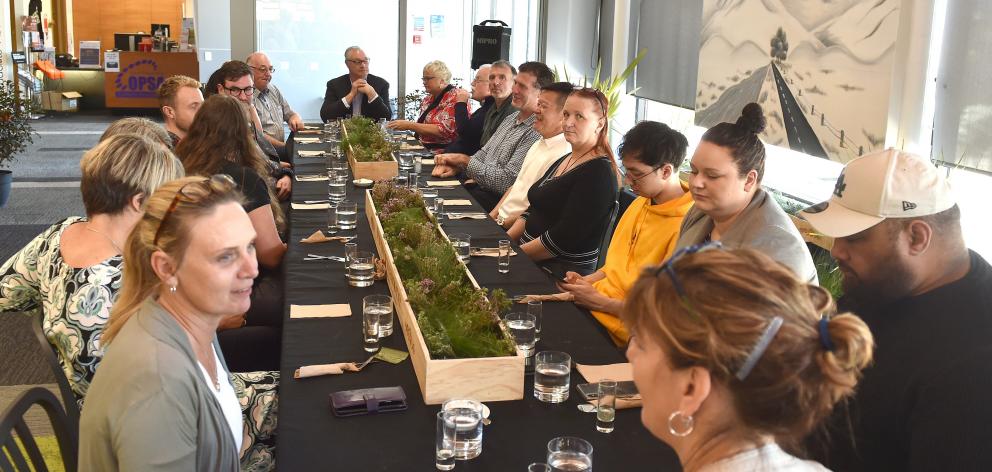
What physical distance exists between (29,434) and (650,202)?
7.77 ft

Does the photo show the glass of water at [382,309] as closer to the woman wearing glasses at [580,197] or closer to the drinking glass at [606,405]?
the drinking glass at [606,405]

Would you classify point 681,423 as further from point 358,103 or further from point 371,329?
point 358,103

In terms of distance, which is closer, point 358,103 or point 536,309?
point 536,309

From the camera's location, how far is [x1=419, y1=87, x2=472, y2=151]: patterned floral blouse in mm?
8133

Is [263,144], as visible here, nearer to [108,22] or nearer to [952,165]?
[952,165]

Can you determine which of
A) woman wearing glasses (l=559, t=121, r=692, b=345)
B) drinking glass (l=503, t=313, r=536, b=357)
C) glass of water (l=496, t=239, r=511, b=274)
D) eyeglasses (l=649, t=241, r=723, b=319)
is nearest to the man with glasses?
glass of water (l=496, t=239, r=511, b=274)

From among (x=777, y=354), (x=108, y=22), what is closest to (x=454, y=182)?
(x=777, y=354)

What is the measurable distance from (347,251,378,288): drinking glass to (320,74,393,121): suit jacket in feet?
18.8

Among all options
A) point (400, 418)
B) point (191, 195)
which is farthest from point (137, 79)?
point (400, 418)

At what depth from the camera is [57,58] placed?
56.5 ft

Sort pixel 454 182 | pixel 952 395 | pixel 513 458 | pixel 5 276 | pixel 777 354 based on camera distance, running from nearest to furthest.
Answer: pixel 777 354 < pixel 952 395 < pixel 513 458 < pixel 5 276 < pixel 454 182

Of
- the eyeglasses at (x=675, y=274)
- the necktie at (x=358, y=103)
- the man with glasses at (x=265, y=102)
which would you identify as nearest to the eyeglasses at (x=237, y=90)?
the man with glasses at (x=265, y=102)

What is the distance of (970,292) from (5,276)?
2.72 meters

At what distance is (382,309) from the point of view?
270 centimetres
